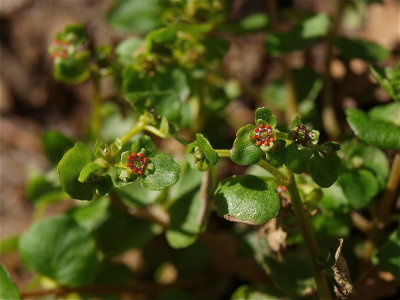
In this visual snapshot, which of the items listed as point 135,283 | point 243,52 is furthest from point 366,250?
point 243,52

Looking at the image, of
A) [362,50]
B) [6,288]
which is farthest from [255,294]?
[362,50]

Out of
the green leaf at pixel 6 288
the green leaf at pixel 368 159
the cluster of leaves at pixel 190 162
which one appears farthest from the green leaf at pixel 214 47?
the green leaf at pixel 6 288

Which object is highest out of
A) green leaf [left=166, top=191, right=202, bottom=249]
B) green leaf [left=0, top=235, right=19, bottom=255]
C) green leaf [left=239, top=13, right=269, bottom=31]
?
green leaf [left=239, top=13, right=269, bottom=31]

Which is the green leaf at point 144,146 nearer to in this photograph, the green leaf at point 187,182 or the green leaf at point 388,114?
the green leaf at point 187,182

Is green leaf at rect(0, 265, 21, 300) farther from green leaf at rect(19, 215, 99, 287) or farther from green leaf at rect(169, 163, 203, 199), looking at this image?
green leaf at rect(169, 163, 203, 199)

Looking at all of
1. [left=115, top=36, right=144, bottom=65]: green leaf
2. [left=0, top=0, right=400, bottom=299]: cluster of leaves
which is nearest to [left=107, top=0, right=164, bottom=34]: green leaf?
[left=0, top=0, right=400, bottom=299]: cluster of leaves

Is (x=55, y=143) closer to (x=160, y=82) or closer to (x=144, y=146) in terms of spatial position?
(x=160, y=82)
